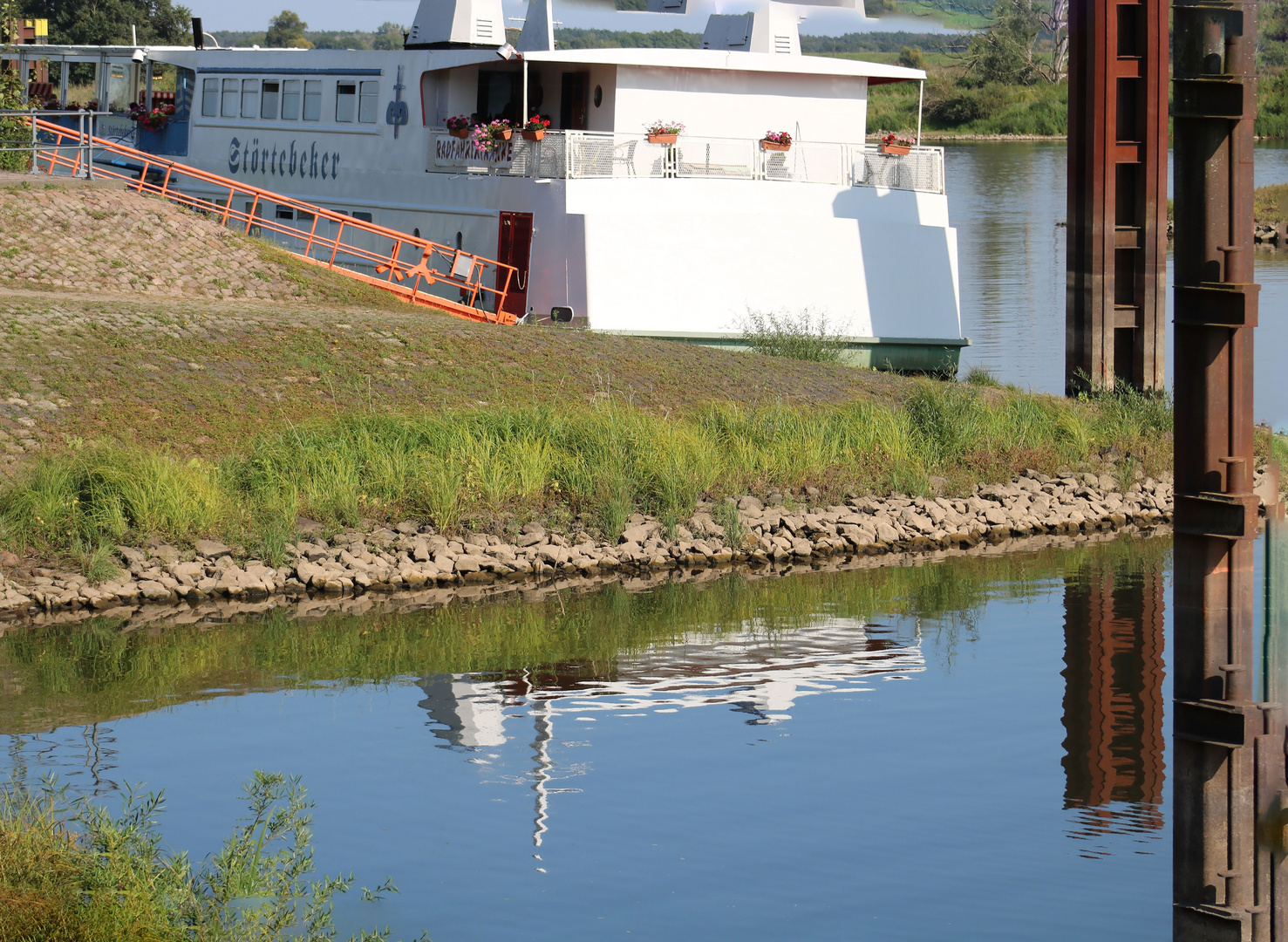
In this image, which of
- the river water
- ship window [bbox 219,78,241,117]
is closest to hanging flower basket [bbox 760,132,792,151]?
the river water

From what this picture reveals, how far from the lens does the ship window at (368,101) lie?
28281 mm

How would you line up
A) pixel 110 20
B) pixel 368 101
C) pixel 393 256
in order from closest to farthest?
pixel 393 256
pixel 368 101
pixel 110 20

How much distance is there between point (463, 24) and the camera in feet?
89.7

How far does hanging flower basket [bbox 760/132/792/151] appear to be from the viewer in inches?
964

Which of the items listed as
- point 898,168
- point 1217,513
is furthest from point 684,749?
point 898,168

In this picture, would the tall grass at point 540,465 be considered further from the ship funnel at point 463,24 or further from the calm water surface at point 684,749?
the ship funnel at point 463,24

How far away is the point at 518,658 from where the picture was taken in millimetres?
12117

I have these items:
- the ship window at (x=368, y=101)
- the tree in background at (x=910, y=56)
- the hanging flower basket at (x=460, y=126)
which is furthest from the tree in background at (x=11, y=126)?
the tree in background at (x=910, y=56)

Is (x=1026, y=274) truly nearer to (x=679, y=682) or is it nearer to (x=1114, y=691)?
(x=1114, y=691)

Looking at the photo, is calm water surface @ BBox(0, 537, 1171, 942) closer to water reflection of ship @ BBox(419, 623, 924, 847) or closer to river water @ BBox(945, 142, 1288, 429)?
water reflection of ship @ BBox(419, 623, 924, 847)

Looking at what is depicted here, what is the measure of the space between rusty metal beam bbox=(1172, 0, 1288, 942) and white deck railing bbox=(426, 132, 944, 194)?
18335 millimetres

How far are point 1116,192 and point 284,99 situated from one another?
16426 mm

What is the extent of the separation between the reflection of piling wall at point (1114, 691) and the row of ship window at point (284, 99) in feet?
57.7

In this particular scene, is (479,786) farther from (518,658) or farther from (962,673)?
(962,673)
